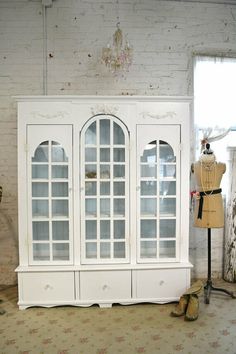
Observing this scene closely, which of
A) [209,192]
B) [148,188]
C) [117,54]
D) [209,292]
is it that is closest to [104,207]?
[148,188]

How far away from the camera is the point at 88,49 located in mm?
3197

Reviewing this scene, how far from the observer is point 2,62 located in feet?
10.4

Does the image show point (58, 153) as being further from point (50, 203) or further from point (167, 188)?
point (167, 188)

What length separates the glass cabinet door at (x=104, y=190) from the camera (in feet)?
8.75

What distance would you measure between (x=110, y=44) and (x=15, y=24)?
1.03 m

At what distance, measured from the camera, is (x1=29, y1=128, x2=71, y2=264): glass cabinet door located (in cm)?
266

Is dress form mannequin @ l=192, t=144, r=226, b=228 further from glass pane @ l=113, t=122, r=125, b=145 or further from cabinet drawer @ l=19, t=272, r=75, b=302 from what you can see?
cabinet drawer @ l=19, t=272, r=75, b=302

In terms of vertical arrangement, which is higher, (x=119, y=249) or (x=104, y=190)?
(x=104, y=190)

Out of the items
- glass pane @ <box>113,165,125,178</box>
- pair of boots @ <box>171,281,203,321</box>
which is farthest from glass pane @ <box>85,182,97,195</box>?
pair of boots @ <box>171,281,203,321</box>

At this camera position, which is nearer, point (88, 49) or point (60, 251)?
point (60, 251)

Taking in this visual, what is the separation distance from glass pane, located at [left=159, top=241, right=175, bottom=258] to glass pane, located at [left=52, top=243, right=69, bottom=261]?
872 mm

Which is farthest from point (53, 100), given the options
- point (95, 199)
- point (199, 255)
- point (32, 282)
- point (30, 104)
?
point (199, 255)

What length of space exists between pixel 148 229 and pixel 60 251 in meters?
0.84

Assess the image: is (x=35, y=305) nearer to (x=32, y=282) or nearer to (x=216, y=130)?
(x=32, y=282)
